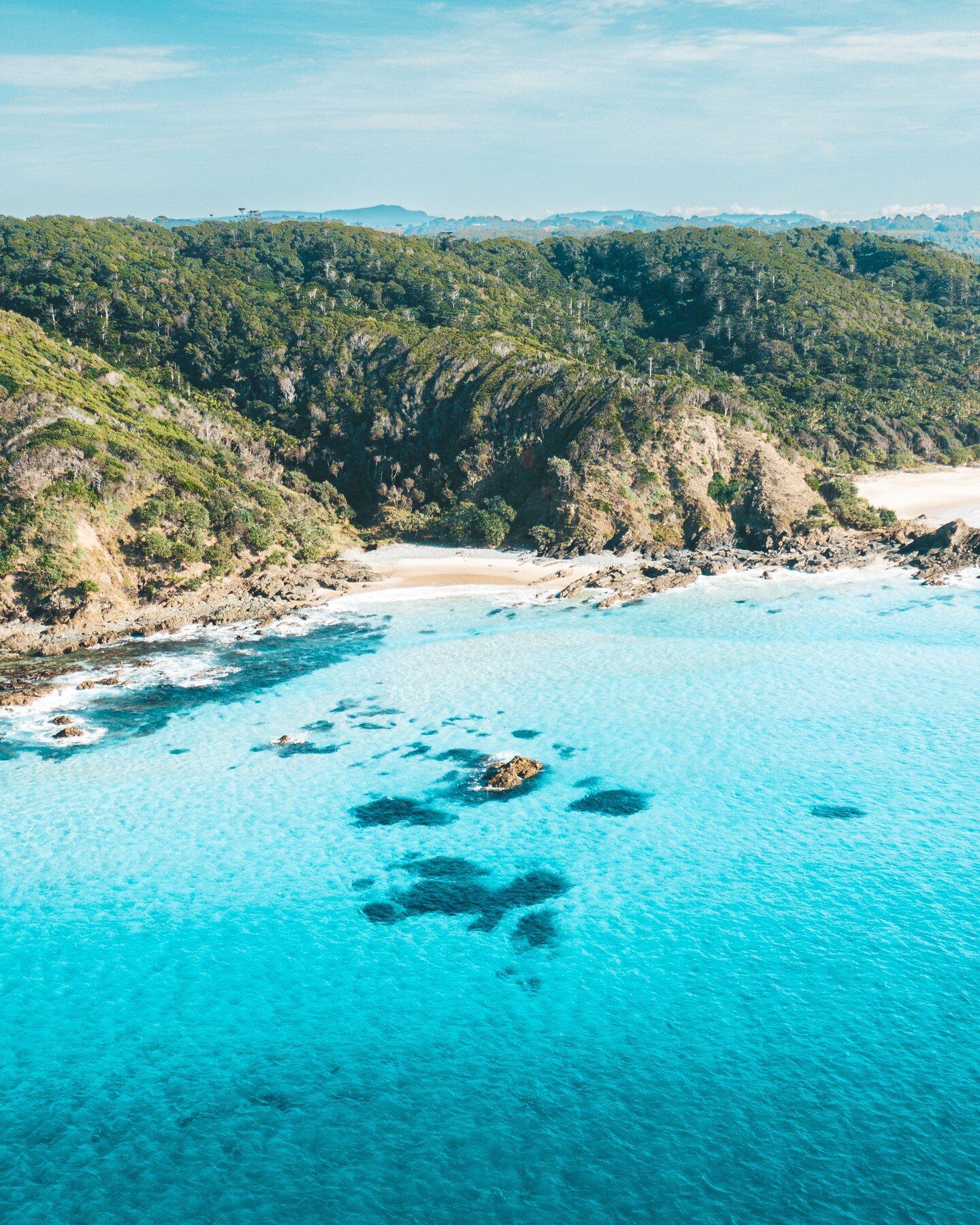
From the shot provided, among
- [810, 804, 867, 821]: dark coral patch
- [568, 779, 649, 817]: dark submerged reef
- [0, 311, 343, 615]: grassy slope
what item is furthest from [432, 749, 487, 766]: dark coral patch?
[0, 311, 343, 615]: grassy slope

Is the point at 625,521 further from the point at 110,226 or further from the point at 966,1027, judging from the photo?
the point at 110,226

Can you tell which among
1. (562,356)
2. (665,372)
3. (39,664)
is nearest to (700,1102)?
(39,664)

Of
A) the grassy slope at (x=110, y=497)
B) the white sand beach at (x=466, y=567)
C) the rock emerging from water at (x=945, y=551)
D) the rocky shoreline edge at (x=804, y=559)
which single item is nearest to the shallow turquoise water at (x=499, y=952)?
the grassy slope at (x=110, y=497)

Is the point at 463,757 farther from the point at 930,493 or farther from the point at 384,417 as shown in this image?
the point at 930,493

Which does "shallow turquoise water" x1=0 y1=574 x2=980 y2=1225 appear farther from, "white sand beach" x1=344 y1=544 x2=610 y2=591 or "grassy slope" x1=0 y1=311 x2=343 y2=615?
"white sand beach" x1=344 y1=544 x2=610 y2=591

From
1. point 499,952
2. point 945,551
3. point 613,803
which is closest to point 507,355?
point 945,551
